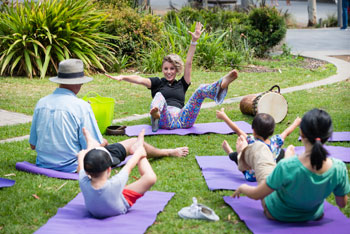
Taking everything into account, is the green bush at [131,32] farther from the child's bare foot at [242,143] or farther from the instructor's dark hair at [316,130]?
the instructor's dark hair at [316,130]

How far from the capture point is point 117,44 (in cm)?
1271

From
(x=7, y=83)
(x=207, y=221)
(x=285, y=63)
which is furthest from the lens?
(x=285, y=63)

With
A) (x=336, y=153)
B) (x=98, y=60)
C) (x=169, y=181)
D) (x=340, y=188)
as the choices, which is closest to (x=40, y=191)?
(x=169, y=181)

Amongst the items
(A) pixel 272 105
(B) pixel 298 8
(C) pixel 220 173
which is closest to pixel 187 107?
(A) pixel 272 105

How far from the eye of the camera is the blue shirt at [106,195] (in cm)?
381

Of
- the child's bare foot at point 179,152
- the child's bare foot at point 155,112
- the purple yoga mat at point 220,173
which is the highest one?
the child's bare foot at point 155,112

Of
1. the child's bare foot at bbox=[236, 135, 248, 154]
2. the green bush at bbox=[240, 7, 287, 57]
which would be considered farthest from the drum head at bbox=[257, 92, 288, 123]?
the green bush at bbox=[240, 7, 287, 57]

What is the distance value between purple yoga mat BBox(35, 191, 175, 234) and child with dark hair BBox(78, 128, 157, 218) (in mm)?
91

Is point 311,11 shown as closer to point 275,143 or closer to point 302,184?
point 275,143

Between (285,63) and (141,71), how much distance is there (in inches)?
173

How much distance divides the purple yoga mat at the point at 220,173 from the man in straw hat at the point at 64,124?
0.96 m

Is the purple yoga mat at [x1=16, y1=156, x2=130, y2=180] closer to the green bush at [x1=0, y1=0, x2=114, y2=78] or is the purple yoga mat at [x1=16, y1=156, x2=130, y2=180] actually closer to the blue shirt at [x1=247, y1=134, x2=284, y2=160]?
the blue shirt at [x1=247, y1=134, x2=284, y2=160]

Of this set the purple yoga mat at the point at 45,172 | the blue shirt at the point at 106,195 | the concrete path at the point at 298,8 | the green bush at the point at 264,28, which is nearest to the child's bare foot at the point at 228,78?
the purple yoga mat at the point at 45,172

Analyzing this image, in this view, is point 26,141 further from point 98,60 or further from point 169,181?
point 98,60
